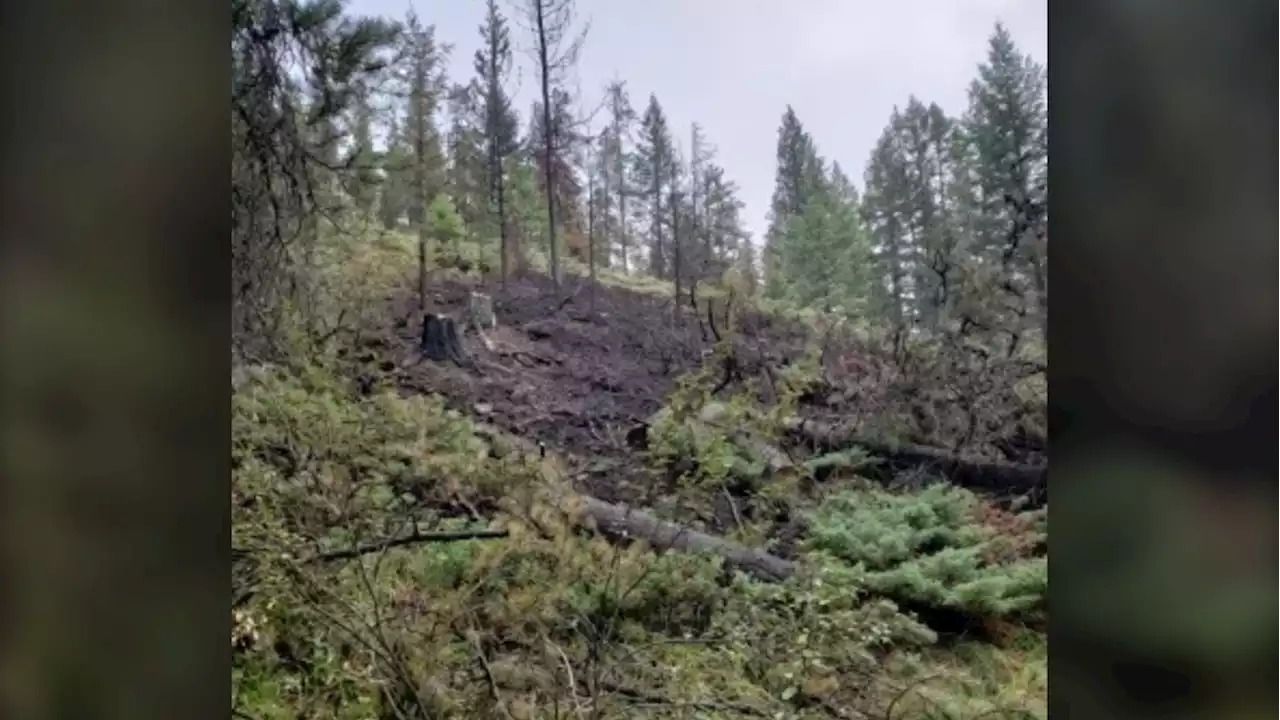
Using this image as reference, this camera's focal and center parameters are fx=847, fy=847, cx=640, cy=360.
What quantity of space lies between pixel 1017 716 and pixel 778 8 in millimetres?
1041

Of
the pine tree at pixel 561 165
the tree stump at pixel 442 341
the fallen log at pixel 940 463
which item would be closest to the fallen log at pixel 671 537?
the fallen log at pixel 940 463

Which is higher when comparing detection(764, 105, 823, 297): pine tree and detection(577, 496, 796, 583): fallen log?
Result: detection(764, 105, 823, 297): pine tree

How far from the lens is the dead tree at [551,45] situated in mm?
1344

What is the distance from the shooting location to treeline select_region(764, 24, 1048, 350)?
116 centimetres

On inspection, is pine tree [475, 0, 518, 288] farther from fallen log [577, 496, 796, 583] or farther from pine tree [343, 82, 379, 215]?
fallen log [577, 496, 796, 583]

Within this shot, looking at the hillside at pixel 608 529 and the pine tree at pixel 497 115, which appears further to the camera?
the pine tree at pixel 497 115
